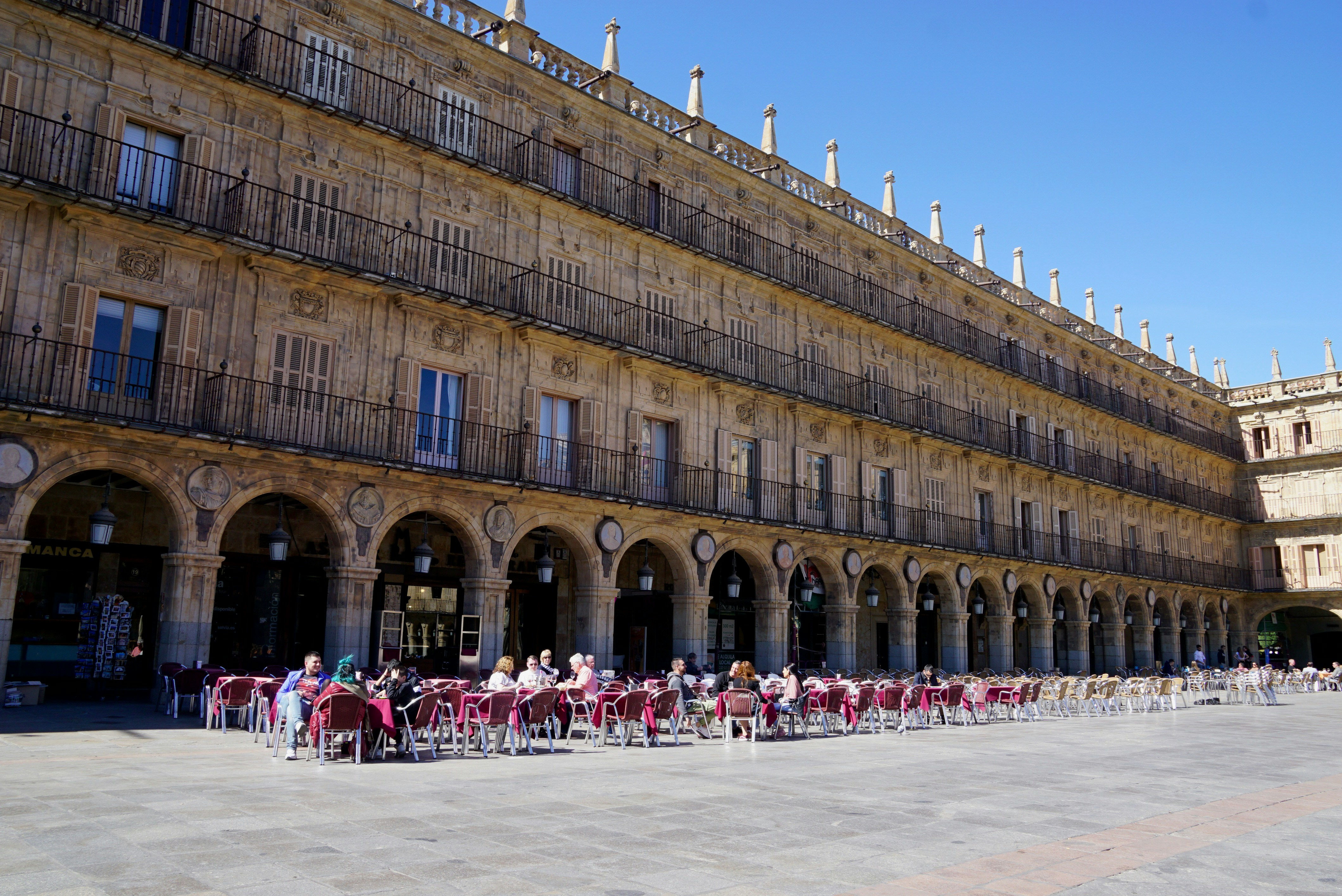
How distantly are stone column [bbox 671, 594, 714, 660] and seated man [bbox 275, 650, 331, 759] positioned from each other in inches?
436

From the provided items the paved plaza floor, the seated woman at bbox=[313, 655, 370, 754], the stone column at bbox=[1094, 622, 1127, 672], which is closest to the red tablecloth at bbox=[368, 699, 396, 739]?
the seated woman at bbox=[313, 655, 370, 754]

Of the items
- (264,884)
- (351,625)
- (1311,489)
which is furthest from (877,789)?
(1311,489)

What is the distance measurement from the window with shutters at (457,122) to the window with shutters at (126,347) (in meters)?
6.34

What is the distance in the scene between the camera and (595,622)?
19906mm

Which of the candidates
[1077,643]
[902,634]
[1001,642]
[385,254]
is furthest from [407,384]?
[1077,643]

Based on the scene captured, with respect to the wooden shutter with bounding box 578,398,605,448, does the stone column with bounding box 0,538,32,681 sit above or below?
below

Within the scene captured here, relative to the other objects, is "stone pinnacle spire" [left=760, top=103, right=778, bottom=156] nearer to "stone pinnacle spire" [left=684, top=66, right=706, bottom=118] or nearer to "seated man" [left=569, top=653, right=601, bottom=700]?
"stone pinnacle spire" [left=684, top=66, right=706, bottom=118]

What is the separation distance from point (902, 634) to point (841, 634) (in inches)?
109

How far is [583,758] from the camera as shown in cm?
1191

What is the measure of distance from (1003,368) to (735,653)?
13322 millimetres

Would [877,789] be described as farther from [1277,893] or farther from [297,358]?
[297,358]

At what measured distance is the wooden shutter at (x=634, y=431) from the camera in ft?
70.0

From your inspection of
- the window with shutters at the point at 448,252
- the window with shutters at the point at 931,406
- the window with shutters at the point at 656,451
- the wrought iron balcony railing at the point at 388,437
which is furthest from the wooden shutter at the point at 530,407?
the window with shutters at the point at 931,406

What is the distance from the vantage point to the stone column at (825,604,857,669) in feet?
83.0
